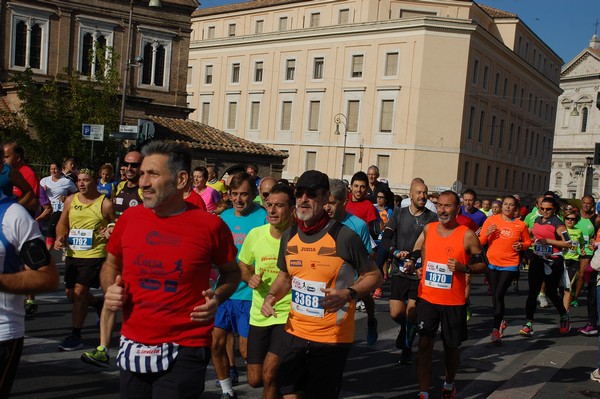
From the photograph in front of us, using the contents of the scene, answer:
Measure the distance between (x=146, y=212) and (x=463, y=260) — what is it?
3.73 metres

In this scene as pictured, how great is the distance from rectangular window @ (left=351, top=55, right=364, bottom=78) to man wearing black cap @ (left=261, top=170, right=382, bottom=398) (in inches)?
1835

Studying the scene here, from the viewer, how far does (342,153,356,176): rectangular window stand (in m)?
50.3

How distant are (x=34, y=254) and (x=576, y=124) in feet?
311

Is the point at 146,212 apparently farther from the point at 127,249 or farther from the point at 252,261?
the point at 252,261

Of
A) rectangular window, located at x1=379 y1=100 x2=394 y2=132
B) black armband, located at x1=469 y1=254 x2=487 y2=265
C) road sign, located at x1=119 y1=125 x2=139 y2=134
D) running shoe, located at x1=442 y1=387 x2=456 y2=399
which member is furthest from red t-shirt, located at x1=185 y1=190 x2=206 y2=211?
rectangular window, located at x1=379 y1=100 x2=394 y2=132

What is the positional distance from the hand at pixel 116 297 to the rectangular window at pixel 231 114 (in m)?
54.2

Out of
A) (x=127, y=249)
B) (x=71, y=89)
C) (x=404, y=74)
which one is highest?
(x=404, y=74)

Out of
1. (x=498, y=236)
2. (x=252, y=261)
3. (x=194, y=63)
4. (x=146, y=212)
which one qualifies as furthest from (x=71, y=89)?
(x=194, y=63)

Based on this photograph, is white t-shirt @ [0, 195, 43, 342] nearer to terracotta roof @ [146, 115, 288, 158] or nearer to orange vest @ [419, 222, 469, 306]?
orange vest @ [419, 222, 469, 306]

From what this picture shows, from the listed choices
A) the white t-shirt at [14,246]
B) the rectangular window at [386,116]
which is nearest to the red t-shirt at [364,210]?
the white t-shirt at [14,246]

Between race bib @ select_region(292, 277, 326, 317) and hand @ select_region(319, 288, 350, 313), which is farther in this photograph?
race bib @ select_region(292, 277, 326, 317)

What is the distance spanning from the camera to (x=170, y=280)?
3.69 metres

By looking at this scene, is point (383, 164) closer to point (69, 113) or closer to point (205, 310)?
point (69, 113)

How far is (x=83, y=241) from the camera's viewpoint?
7566 millimetres
